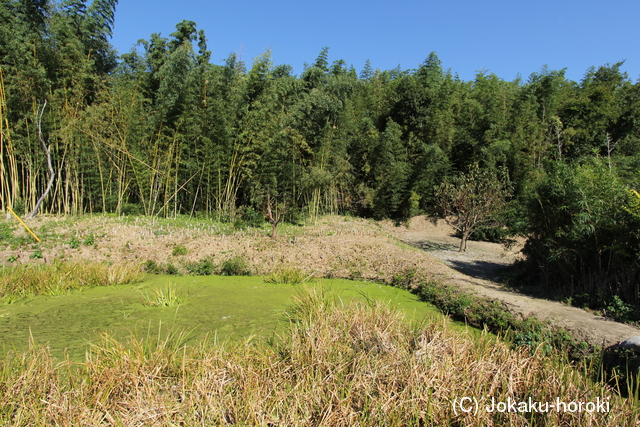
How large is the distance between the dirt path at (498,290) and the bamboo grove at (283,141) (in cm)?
73

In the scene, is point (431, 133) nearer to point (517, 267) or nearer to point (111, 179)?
point (517, 267)

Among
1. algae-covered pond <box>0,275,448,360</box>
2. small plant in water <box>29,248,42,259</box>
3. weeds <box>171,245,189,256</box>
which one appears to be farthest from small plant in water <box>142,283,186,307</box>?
small plant in water <box>29,248,42,259</box>

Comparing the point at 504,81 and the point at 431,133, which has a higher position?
the point at 504,81

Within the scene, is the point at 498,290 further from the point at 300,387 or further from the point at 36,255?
the point at 36,255

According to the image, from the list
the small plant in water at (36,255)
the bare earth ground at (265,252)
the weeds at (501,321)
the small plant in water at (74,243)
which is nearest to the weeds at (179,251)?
the bare earth ground at (265,252)

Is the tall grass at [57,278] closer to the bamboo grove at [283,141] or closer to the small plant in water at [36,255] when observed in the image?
the small plant in water at [36,255]

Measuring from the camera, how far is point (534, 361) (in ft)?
8.41

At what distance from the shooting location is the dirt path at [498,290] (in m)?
4.05

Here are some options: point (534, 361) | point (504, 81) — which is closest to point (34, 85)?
point (534, 361)

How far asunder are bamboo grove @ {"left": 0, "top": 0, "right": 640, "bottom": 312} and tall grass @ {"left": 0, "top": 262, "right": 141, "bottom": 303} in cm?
480

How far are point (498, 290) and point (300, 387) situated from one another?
4817mm

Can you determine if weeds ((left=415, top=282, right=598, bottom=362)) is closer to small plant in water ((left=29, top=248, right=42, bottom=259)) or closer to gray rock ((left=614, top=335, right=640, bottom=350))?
gray rock ((left=614, top=335, right=640, bottom=350))

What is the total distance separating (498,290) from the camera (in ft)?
20.0

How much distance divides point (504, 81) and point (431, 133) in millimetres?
8776
